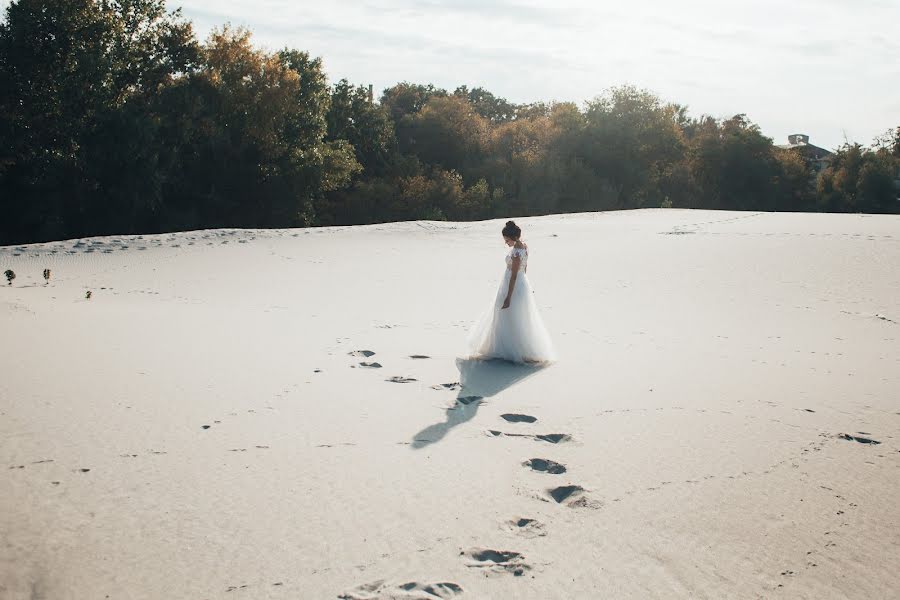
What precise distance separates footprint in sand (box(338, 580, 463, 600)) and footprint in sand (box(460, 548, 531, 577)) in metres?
0.21

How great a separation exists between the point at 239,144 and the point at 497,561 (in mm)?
30108

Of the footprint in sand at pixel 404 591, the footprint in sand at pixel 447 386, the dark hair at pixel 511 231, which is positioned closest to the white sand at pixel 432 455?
the footprint in sand at pixel 404 591

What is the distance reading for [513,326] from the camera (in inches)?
289

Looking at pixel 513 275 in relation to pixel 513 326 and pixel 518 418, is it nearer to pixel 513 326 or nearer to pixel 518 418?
pixel 513 326

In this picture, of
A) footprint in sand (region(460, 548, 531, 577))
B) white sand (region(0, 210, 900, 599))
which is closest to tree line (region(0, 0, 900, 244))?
white sand (region(0, 210, 900, 599))

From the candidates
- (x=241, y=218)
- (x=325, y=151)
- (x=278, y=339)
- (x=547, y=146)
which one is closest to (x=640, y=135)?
(x=547, y=146)

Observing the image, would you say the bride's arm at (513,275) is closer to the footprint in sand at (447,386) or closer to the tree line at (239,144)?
the footprint in sand at (447,386)

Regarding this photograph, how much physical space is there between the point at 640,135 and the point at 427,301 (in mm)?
39311

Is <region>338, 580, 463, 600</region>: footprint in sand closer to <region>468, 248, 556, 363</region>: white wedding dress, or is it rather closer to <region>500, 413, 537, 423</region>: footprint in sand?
<region>500, 413, 537, 423</region>: footprint in sand

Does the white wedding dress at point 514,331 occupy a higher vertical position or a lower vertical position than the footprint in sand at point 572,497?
higher

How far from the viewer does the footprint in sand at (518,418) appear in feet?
17.5

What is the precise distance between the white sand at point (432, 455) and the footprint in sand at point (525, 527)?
15 millimetres

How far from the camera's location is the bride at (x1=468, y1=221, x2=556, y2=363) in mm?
7270

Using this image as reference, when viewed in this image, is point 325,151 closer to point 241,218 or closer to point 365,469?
point 241,218
